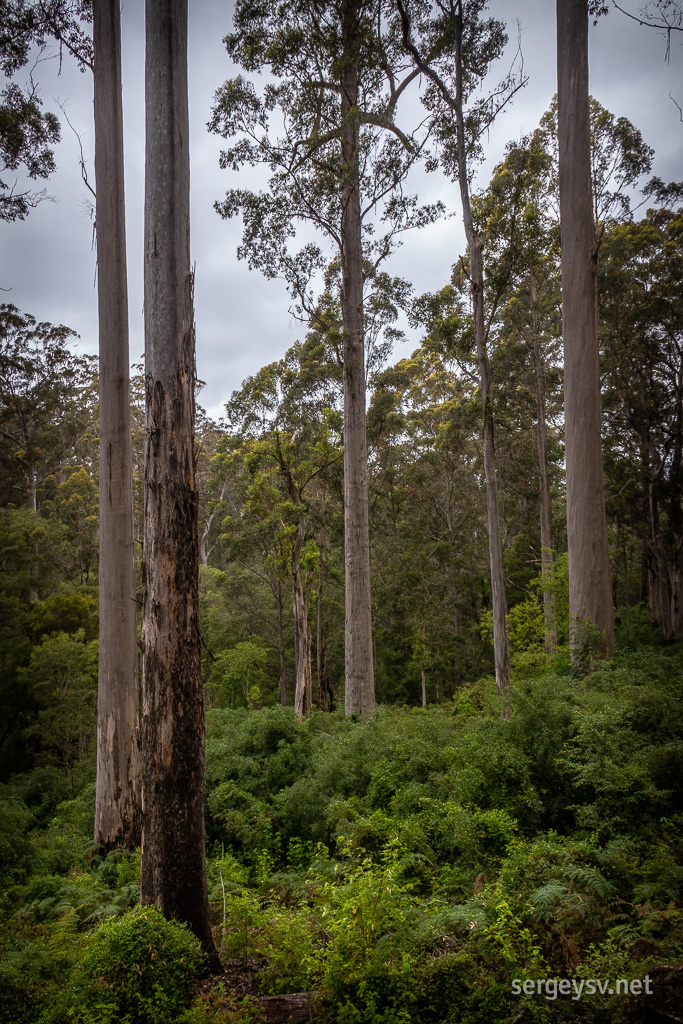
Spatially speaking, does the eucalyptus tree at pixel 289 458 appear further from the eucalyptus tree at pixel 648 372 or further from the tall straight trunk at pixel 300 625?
the eucalyptus tree at pixel 648 372

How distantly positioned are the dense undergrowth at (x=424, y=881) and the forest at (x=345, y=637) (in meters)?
0.02

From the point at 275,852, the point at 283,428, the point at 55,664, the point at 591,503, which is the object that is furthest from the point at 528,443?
the point at 275,852

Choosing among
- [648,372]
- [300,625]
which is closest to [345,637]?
[300,625]

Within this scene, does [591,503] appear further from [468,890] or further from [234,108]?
[234,108]

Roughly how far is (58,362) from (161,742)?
77.0 feet

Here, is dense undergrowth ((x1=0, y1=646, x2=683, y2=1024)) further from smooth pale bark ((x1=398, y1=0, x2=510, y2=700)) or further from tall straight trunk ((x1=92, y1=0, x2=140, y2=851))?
smooth pale bark ((x1=398, y1=0, x2=510, y2=700))

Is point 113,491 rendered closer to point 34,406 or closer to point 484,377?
point 484,377

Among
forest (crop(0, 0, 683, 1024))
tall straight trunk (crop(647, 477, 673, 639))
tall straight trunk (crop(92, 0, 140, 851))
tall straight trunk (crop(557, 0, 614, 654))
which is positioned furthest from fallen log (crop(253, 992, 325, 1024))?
tall straight trunk (crop(647, 477, 673, 639))

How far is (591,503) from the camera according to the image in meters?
8.75

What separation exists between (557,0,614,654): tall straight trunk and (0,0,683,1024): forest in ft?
0.17

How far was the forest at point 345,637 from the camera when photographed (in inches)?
130

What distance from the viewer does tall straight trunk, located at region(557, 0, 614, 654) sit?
28.7ft

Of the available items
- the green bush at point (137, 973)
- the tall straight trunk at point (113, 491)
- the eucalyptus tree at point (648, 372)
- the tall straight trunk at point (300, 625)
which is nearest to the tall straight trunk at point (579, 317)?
the tall straight trunk at point (113, 491)

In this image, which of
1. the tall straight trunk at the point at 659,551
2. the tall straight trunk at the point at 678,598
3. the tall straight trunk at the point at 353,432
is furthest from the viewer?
the tall straight trunk at the point at 659,551
